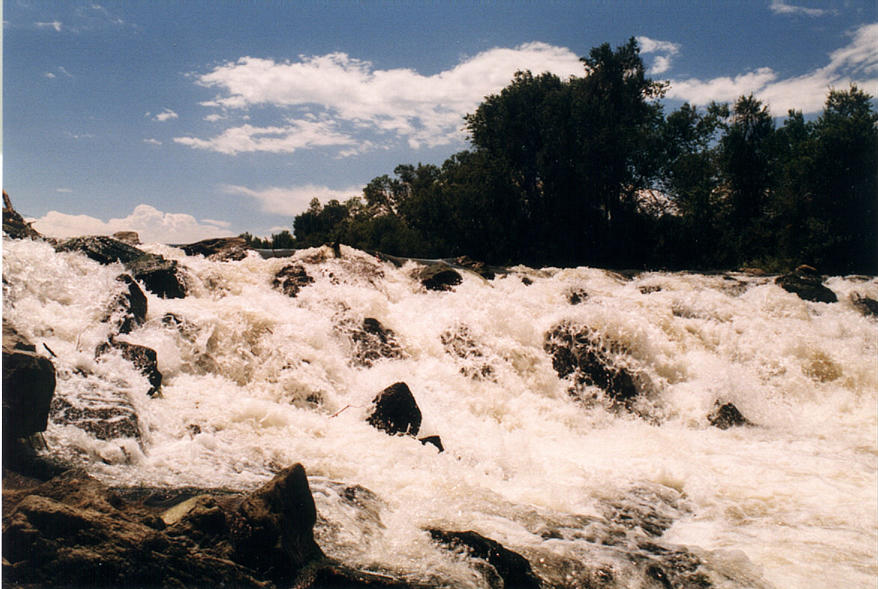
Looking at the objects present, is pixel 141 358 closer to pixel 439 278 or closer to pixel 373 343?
pixel 373 343

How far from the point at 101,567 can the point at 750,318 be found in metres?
12.0

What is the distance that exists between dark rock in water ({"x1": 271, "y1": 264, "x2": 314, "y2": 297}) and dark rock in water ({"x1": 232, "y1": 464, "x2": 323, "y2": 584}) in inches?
295

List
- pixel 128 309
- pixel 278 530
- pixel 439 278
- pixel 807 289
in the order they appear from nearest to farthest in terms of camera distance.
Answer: pixel 278 530 → pixel 128 309 → pixel 439 278 → pixel 807 289

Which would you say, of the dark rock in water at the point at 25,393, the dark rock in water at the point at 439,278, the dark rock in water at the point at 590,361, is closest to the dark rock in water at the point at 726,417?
the dark rock in water at the point at 590,361

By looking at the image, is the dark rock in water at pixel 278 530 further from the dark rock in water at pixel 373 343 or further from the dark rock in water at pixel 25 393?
the dark rock in water at pixel 373 343

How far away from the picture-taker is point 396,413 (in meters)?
→ 6.66

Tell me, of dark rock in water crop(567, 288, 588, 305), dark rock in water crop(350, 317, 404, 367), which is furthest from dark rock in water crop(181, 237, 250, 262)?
dark rock in water crop(567, 288, 588, 305)

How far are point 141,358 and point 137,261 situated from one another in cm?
391

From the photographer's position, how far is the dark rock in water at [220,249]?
1334 centimetres

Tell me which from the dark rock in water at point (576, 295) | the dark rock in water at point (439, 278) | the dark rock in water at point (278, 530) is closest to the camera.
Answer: the dark rock in water at point (278, 530)

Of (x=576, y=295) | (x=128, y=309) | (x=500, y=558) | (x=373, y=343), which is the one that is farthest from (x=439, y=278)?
(x=500, y=558)

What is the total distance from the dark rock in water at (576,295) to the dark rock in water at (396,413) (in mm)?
7002

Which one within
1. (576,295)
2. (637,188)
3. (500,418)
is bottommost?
(500,418)

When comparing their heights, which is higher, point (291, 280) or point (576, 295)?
point (291, 280)
